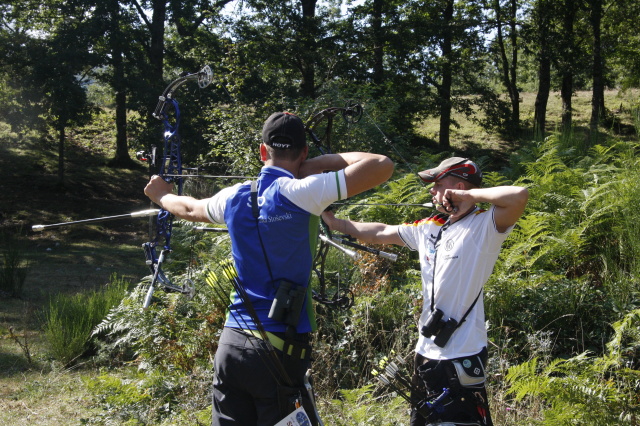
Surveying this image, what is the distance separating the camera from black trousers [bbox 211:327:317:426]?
249 cm

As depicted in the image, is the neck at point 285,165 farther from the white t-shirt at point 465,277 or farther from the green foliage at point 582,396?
the green foliage at point 582,396

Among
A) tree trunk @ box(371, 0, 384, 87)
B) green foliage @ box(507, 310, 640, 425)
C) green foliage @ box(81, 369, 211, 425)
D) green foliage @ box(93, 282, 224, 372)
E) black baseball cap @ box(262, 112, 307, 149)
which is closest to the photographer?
black baseball cap @ box(262, 112, 307, 149)

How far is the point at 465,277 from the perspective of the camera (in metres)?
2.83

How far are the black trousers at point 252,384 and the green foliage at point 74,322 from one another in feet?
13.7

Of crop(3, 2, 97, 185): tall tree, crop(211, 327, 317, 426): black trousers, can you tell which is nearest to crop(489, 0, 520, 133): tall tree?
crop(3, 2, 97, 185): tall tree

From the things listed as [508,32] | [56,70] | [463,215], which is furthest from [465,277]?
[508,32]

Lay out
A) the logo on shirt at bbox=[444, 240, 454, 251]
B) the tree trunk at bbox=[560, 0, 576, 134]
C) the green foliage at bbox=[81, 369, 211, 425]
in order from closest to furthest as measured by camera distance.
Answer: the logo on shirt at bbox=[444, 240, 454, 251] → the green foliage at bbox=[81, 369, 211, 425] → the tree trunk at bbox=[560, 0, 576, 134]

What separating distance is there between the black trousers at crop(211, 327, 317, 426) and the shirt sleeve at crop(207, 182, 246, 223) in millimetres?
531

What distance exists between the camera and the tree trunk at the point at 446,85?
19.1 m

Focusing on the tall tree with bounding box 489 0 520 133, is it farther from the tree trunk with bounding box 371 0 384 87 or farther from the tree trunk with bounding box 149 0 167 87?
the tree trunk with bounding box 149 0 167 87

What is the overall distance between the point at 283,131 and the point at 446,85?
18.7 metres

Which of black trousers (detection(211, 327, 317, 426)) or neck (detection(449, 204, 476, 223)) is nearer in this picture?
black trousers (detection(211, 327, 317, 426))

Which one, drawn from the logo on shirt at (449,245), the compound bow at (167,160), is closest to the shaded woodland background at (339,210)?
the compound bow at (167,160)

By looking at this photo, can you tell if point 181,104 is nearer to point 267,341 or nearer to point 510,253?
point 510,253
